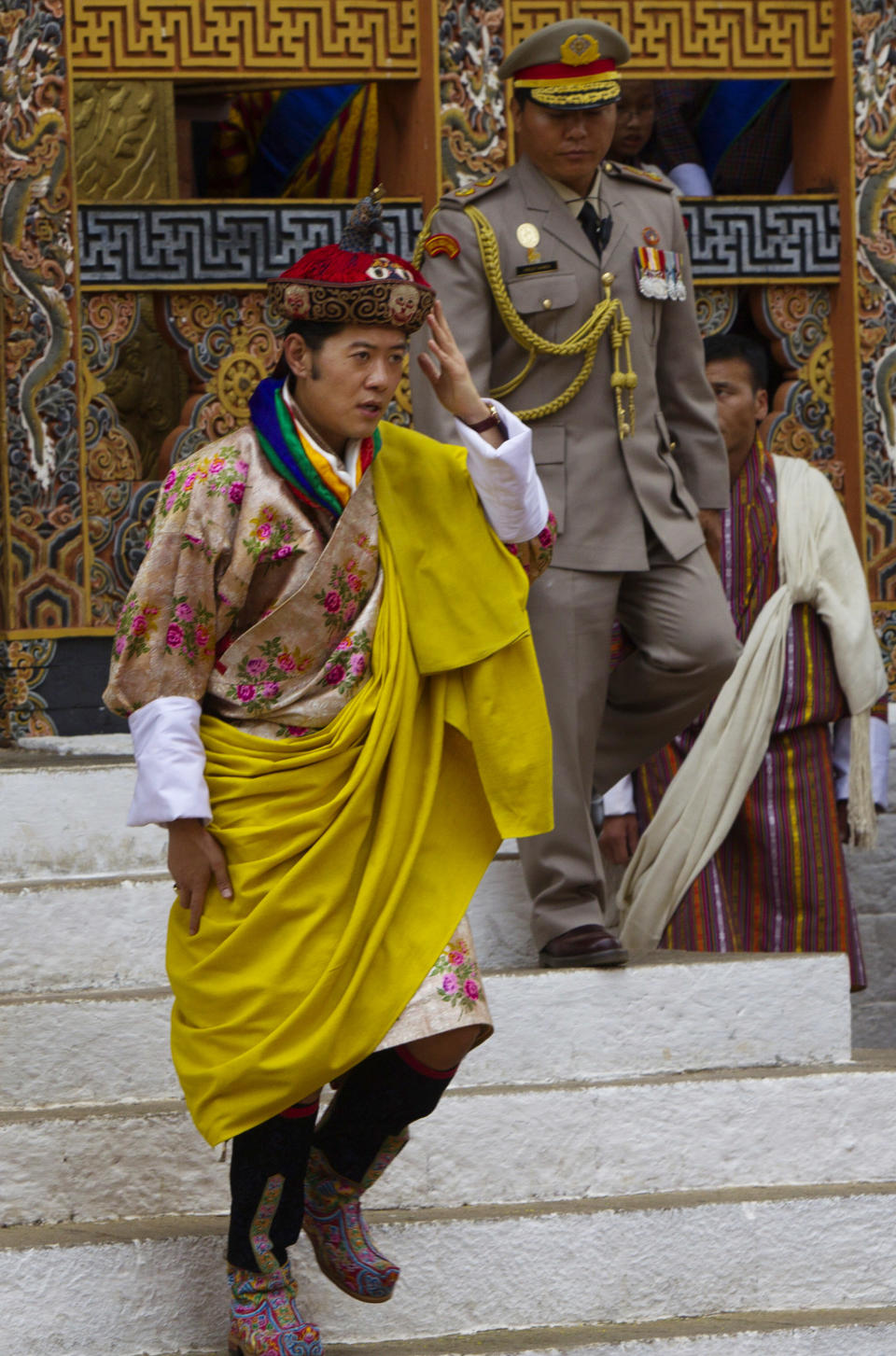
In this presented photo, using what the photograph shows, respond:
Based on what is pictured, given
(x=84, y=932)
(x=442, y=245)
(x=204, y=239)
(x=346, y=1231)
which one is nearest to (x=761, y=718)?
(x=442, y=245)

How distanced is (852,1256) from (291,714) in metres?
1.63

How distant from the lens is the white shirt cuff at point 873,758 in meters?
5.48

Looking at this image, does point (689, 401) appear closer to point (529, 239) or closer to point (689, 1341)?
point (529, 239)

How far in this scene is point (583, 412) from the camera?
4812mm

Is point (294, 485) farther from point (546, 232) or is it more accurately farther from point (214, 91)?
point (214, 91)

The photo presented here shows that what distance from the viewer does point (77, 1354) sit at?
143 inches

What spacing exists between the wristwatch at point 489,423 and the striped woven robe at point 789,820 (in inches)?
79.8

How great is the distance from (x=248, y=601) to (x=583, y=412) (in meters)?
1.57

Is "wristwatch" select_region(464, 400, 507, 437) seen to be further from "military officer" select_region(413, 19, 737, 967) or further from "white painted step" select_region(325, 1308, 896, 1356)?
"white painted step" select_region(325, 1308, 896, 1356)

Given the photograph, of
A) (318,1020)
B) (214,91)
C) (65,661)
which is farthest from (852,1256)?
(214,91)

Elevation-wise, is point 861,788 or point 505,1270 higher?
point 861,788

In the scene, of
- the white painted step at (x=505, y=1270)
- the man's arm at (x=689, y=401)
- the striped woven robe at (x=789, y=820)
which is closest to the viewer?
the white painted step at (x=505, y=1270)

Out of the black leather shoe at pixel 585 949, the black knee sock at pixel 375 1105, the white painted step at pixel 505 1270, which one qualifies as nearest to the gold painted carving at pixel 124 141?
the black leather shoe at pixel 585 949

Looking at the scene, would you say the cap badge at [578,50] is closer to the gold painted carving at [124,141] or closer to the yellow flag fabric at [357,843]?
the yellow flag fabric at [357,843]
